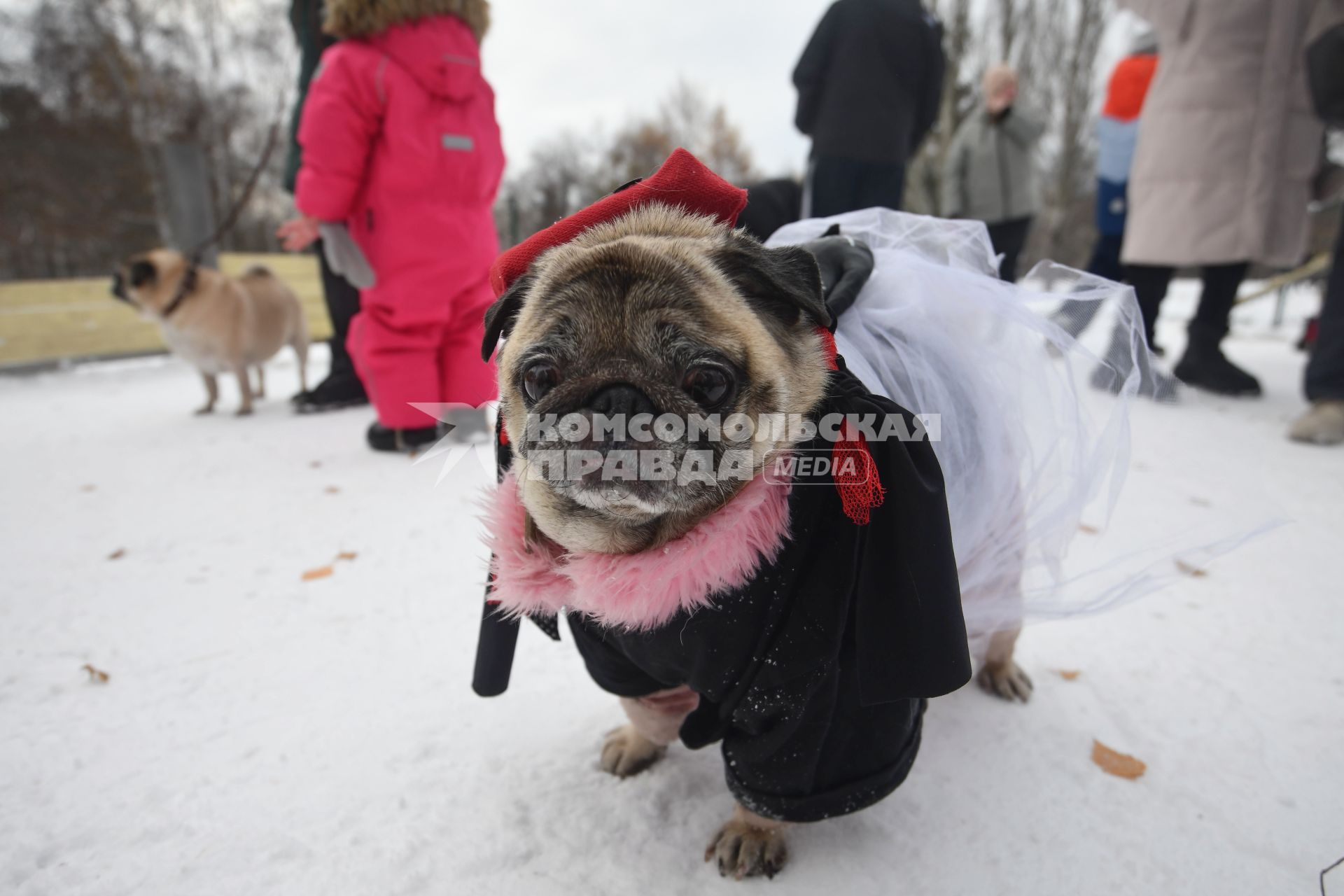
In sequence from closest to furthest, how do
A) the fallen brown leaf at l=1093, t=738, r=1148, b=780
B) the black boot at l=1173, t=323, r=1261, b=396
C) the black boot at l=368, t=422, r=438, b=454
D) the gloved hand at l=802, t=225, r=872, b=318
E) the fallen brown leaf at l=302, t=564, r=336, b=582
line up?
the gloved hand at l=802, t=225, r=872, b=318, the fallen brown leaf at l=1093, t=738, r=1148, b=780, the fallen brown leaf at l=302, t=564, r=336, b=582, the black boot at l=368, t=422, r=438, b=454, the black boot at l=1173, t=323, r=1261, b=396

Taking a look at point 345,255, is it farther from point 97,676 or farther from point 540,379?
point 540,379

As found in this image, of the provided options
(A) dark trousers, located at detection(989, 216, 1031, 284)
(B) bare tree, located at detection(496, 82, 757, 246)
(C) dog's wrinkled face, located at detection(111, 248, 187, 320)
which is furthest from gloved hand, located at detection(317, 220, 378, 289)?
(B) bare tree, located at detection(496, 82, 757, 246)

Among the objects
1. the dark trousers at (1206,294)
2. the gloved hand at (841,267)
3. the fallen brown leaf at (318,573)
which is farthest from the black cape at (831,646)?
the dark trousers at (1206,294)

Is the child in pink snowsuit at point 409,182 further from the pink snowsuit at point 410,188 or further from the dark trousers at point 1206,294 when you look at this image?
the dark trousers at point 1206,294

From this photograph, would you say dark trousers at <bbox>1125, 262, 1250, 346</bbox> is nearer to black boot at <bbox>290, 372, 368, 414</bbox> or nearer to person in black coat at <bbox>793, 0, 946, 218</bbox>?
person in black coat at <bbox>793, 0, 946, 218</bbox>

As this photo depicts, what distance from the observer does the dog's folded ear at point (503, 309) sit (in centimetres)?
142

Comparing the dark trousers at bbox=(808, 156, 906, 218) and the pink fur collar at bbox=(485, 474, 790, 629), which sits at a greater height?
the dark trousers at bbox=(808, 156, 906, 218)

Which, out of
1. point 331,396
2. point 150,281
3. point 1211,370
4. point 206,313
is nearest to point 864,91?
point 1211,370

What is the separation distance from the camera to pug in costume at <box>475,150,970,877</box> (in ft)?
3.85

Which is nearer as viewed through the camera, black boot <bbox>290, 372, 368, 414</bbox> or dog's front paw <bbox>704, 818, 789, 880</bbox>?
dog's front paw <bbox>704, 818, 789, 880</bbox>

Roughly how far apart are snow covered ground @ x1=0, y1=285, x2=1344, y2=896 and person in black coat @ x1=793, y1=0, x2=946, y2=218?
3.12m

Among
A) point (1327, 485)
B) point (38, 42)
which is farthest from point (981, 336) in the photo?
point (38, 42)

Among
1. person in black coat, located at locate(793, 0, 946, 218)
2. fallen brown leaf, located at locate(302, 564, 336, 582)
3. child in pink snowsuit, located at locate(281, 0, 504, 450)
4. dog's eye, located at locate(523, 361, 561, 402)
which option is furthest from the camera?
person in black coat, located at locate(793, 0, 946, 218)

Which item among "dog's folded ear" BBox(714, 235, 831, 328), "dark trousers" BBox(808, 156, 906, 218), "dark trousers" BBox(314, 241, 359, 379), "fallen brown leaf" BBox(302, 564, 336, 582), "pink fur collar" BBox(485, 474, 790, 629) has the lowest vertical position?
"fallen brown leaf" BBox(302, 564, 336, 582)
